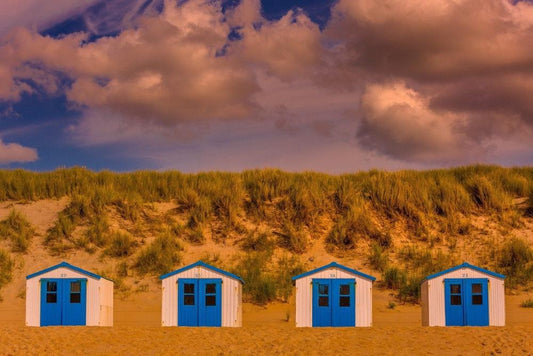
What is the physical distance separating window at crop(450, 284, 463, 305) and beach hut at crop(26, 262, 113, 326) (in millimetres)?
10369

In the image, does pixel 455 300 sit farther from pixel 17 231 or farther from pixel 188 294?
pixel 17 231

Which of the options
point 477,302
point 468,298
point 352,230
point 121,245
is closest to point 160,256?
point 121,245

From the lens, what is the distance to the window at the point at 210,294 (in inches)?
903

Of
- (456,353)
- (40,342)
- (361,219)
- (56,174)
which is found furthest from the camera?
(56,174)

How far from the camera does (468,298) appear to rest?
22.9 m

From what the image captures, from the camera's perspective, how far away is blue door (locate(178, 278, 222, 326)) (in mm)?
22922


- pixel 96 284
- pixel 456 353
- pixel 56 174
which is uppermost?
pixel 56 174

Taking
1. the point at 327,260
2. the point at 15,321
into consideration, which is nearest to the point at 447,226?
the point at 327,260

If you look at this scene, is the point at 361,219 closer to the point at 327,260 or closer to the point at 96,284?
the point at 327,260

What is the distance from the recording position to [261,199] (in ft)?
124

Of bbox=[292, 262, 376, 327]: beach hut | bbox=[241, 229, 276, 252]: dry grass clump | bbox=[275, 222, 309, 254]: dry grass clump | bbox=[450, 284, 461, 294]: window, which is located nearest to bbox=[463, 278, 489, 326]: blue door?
bbox=[450, 284, 461, 294]: window

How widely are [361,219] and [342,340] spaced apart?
15852 mm

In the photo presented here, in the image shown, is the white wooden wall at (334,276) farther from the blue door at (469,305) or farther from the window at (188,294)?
the window at (188,294)

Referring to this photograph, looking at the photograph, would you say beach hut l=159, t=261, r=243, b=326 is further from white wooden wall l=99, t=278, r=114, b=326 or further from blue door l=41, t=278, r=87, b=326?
blue door l=41, t=278, r=87, b=326
